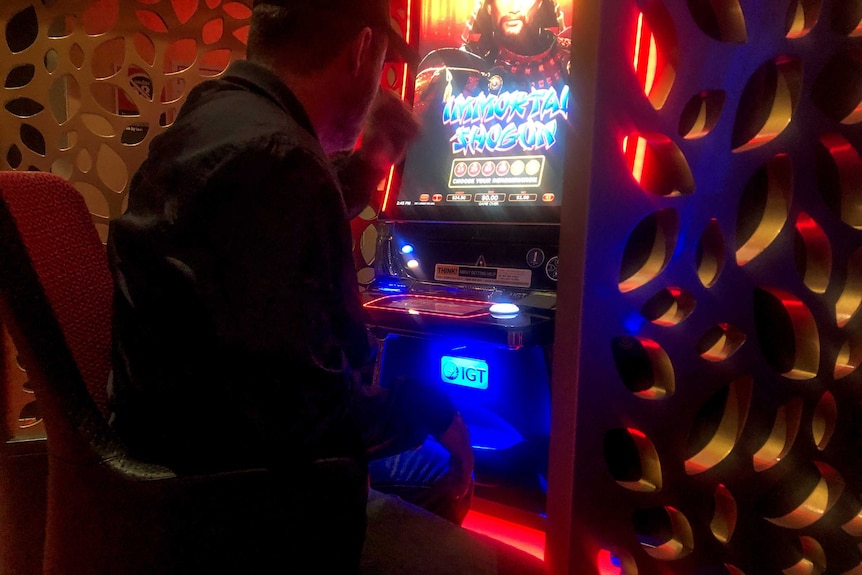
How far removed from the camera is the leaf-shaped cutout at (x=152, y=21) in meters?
1.86

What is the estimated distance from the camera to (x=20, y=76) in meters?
1.79

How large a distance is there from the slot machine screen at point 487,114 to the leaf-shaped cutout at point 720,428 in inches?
29.1

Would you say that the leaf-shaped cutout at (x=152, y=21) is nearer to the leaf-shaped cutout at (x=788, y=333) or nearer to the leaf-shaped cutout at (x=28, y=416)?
the leaf-shaped cutout at (x=28, y=416)

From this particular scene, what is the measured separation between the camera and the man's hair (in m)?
0.92

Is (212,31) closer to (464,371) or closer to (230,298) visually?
(464,371)

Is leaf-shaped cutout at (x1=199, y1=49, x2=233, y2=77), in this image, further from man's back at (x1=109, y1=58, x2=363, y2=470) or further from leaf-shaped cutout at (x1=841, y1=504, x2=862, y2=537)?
leaf-shaped cutout at (x1=841, y1=504, x2=862, y2=537)

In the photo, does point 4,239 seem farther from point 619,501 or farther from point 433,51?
point 433,51

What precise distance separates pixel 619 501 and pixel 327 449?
38cm

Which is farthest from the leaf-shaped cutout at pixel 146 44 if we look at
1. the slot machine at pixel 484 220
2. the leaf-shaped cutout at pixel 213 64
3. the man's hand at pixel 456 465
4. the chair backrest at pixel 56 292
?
the man's hand at pixel 456 465

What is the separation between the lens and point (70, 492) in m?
0.65

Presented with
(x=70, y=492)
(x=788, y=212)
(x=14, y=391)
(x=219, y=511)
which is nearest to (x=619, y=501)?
(x=788, y=212)

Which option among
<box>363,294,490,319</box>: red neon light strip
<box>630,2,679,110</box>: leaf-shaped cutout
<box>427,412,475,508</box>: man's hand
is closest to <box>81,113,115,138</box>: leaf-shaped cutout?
<box>363,294,490,319</box>: red neon light strip

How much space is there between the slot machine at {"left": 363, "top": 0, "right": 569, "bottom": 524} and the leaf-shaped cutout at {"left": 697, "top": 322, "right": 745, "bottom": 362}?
0.60 m

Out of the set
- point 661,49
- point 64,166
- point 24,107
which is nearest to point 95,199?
point 64,166
